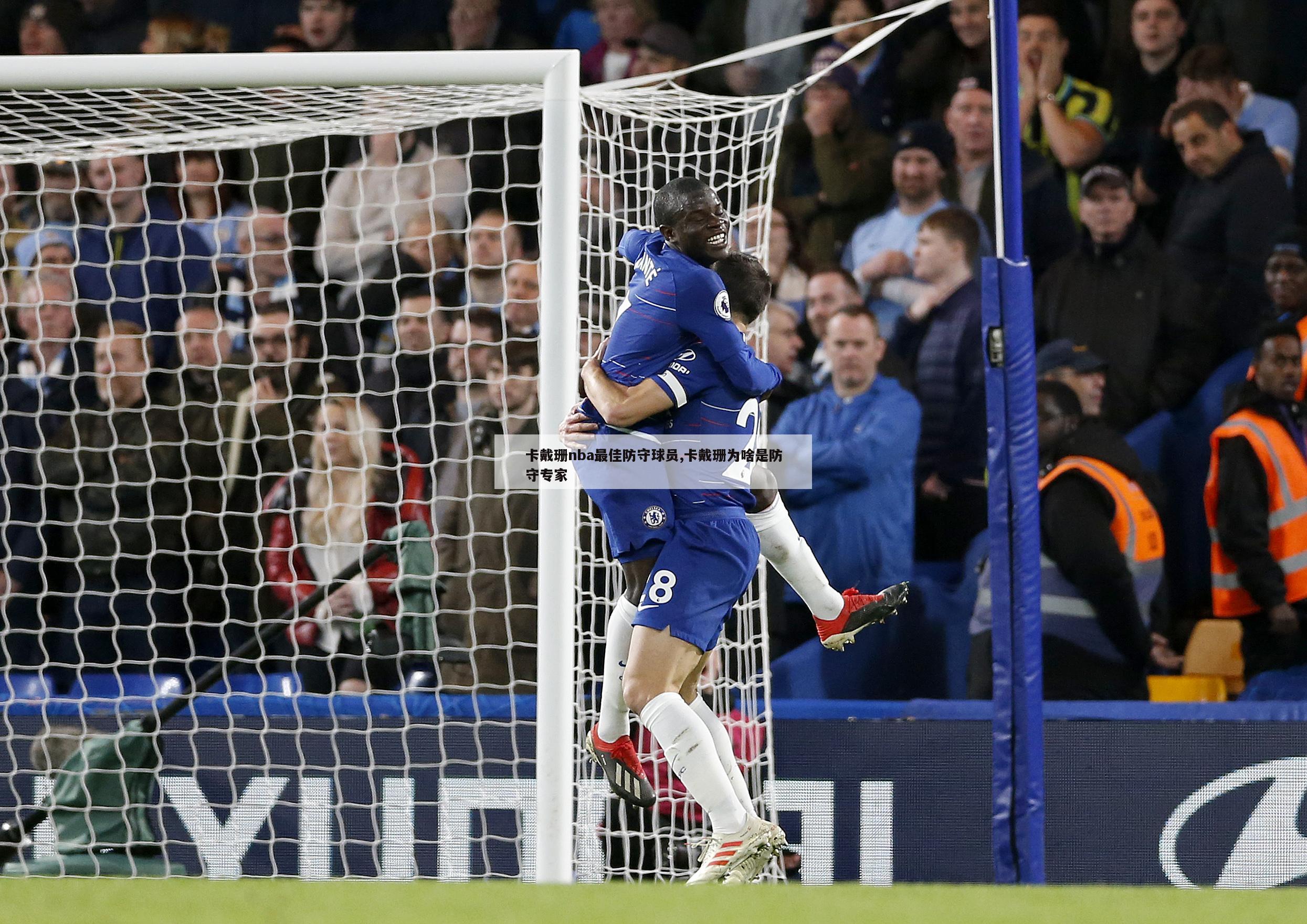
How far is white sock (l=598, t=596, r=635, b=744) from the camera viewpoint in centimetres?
396

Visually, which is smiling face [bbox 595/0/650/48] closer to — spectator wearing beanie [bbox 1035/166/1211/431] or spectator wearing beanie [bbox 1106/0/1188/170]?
spectator wearing beanie [bbox 1106/0/1188/170]

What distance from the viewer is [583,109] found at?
16.7ft

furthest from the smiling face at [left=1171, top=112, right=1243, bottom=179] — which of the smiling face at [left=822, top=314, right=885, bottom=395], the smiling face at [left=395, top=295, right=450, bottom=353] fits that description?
the smiling face at [left=395, top=295, right=450, bottom=353]

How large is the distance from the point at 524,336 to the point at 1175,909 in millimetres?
3874

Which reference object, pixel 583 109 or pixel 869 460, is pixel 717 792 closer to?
pixel 869 460

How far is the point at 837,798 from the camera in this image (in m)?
4.73

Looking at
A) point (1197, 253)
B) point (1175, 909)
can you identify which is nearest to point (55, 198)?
point (1197, 253)

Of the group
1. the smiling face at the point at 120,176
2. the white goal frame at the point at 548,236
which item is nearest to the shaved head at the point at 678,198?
the white goal frame at the point at 548,236

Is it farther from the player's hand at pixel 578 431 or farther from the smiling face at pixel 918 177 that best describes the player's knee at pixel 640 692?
the smiling face at pixel 918 177

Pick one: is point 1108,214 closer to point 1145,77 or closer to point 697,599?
point 1145,77

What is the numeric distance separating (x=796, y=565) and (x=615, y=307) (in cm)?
133

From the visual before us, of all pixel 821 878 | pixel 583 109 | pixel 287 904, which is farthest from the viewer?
pixel 583 109

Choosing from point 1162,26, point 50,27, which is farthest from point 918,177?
point 50,27

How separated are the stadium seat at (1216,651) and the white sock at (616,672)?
2470 mm
